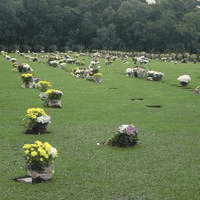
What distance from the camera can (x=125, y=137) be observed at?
463 inches

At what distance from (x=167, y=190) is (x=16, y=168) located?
398cm

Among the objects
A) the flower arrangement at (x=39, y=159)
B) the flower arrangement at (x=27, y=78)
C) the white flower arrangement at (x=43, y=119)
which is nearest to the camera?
the flower arrangement at (x=39, y=159)

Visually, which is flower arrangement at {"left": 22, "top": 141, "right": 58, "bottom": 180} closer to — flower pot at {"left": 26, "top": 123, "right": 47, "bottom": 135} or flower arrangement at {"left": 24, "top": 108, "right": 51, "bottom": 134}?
flower arrangement at {"left": 24, "top": 108, "right": 51, "bottom": 134}

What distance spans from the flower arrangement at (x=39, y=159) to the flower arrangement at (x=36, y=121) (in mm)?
4675

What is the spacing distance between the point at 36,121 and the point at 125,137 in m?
3.47

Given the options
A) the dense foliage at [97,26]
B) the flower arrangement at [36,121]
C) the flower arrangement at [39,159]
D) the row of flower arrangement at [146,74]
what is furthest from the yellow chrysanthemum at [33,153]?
the dense foliage at [97,26]

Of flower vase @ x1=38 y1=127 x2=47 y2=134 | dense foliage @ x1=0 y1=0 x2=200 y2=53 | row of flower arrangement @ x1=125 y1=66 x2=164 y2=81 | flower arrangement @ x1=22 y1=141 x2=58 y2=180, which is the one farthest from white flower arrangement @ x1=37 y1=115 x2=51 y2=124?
dense foliage @ x1=0 y1=0 x2=200 y2=53

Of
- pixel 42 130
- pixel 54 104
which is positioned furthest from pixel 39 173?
Answer: pixel 54 104

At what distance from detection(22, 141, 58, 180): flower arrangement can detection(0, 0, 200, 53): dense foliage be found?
4140 inches

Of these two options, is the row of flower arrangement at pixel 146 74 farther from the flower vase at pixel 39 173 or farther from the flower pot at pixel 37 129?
the flower vase at pixel 39 173

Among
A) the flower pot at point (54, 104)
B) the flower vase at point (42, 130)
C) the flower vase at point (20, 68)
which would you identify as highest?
the flower vase at point (42, 130)

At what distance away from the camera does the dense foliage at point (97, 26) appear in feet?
372

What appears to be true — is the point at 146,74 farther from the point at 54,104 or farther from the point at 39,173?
the point at 39,173

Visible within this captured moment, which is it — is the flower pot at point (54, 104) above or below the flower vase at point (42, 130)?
below
